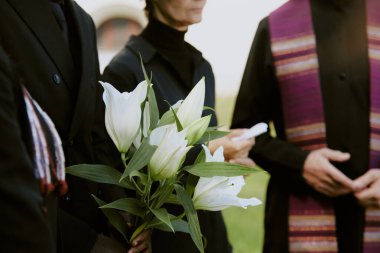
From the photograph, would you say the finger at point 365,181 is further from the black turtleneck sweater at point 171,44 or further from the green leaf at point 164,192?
the green leaf at point 164,192

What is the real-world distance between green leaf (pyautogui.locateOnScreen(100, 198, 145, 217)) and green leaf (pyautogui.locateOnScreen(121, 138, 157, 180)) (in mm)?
140

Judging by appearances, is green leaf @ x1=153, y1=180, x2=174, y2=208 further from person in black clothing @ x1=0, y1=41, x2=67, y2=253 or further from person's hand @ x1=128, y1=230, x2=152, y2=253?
person in black clothing @ x1=0, y1=41, x2=67, y2=253

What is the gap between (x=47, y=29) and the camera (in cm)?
203

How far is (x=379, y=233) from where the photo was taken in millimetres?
3082

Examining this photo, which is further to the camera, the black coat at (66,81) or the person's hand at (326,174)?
the person's hand at (326,174)

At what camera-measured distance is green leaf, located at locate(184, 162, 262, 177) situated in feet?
6.14

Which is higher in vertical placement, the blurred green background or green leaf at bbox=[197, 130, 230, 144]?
green leaf at bbox=[197, 130, 230, 144]

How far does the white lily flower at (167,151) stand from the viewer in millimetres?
1823

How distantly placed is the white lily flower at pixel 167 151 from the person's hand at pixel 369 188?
4.48 ft

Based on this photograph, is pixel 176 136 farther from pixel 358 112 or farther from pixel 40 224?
pixel 358 112

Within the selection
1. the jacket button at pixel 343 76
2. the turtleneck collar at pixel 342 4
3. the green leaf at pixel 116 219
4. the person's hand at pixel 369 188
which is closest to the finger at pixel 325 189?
the person's hand at pixel 369 188

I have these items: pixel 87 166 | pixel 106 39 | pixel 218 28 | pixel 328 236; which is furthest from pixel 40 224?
pixel 106 39

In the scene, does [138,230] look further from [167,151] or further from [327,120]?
[327,120]

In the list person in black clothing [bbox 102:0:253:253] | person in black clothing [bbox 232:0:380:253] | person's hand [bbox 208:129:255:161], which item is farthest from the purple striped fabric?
person's hand [bbox 208:129:255:161]
